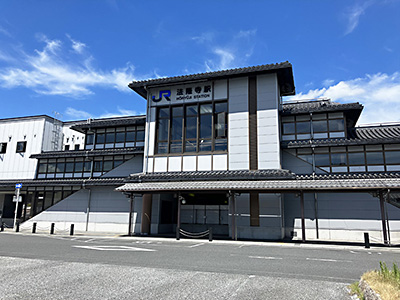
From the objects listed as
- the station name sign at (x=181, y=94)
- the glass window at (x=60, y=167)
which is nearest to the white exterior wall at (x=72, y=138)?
the glass window at (x=60, y=167)

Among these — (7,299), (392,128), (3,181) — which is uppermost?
(392,128)

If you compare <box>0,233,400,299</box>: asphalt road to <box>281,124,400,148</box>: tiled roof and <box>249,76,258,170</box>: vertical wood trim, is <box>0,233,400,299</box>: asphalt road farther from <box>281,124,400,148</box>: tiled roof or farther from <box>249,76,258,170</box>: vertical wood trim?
<box>281,124,400,148</box>: tiled roof

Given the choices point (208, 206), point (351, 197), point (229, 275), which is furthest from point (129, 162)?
point (229, 275)

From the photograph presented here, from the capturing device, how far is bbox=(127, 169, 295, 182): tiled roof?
19.8 metres

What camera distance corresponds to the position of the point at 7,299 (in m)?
6.13

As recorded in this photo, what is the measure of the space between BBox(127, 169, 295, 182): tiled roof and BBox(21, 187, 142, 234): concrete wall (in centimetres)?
319

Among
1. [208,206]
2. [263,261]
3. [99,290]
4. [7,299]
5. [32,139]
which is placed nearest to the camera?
[7,299]

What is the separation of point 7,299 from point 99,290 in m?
1.72

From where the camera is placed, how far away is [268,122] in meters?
21.4

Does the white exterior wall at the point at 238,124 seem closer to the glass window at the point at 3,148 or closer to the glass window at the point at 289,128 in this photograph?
the glass window at the point at 289,128

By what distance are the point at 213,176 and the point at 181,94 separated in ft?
23.5

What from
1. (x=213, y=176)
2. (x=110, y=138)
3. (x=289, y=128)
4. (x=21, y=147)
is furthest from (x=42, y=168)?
(x=289, y=128)

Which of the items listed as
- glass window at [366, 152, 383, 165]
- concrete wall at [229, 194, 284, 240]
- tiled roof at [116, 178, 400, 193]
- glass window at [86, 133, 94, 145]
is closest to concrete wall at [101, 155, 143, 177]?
glass window at [86, 133, 94, 145]

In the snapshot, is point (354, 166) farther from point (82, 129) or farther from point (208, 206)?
point (82, 129)
